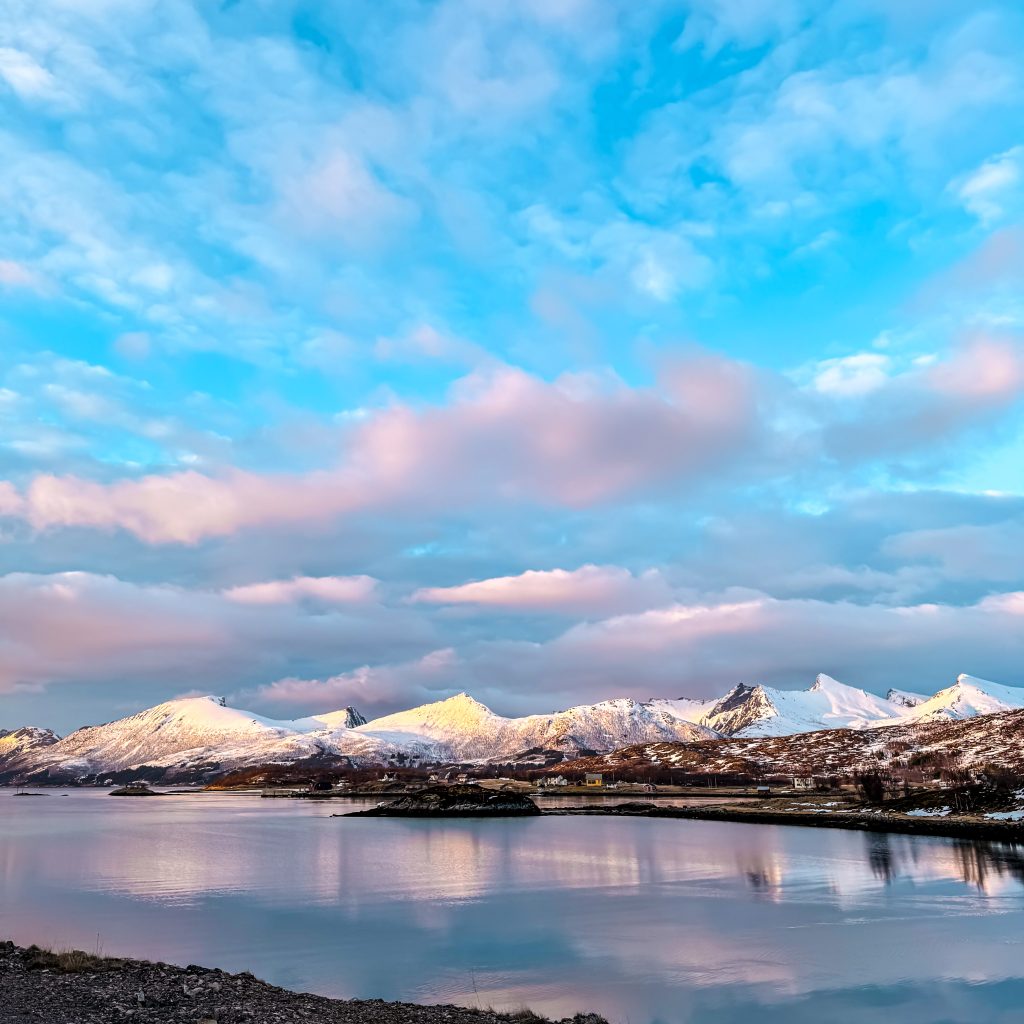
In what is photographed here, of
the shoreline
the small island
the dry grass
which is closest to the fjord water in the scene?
the dry grass

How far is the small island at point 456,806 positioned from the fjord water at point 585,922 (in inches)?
3384

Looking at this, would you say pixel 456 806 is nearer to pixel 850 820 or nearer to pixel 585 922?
pixel 850 820

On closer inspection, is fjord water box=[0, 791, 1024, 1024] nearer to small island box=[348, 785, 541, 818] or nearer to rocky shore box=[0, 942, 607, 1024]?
rocky shore box=[0, 942, 607, 1024]

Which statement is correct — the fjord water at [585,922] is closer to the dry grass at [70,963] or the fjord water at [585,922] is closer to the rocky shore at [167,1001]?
the rocky shore at [167,1001]

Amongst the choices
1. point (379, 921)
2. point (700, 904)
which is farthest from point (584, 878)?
point (379, 921)

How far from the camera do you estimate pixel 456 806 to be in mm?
169750

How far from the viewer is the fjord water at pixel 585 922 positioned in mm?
26328

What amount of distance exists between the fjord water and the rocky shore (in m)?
2.74

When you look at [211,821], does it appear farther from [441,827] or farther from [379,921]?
[379,921]

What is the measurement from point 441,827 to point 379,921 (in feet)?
308

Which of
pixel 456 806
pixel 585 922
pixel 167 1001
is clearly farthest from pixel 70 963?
pixel 456 806

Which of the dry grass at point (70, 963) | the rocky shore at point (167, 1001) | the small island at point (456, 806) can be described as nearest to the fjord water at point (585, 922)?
the rocky shore at point (167, 1001)

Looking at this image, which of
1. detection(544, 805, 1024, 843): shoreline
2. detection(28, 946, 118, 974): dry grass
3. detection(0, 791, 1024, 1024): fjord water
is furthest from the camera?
detection(544, 805, 1024, 843): shoreline

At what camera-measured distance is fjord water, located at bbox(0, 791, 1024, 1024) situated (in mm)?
26328
